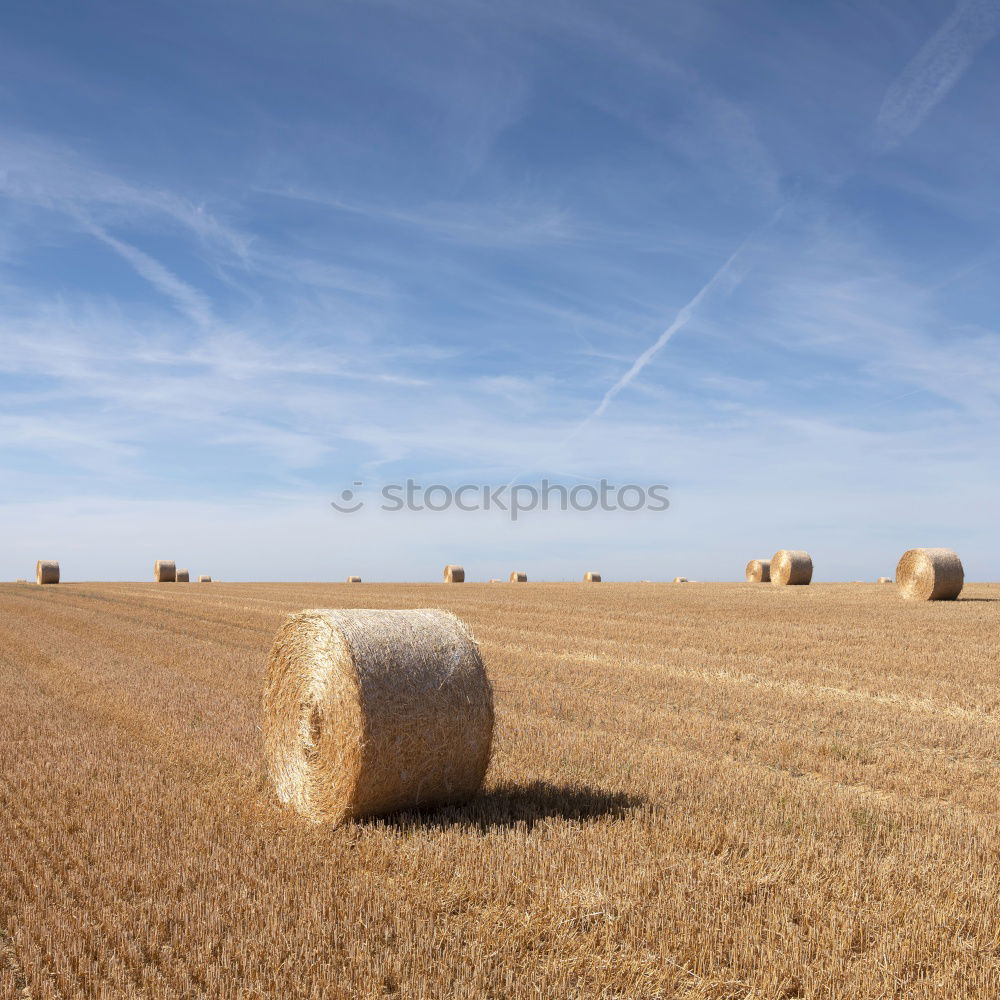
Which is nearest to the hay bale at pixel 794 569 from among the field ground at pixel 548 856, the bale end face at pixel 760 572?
the bale end face at pixel 760 572

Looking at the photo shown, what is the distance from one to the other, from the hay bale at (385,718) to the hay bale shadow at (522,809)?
17cm

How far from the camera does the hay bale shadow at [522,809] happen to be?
668 centimetres

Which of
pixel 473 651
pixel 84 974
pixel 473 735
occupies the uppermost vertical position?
pixel 473 651

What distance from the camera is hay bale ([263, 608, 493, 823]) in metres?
7.02

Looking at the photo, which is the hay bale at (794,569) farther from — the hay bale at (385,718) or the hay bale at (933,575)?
the hay bale at (385,718)

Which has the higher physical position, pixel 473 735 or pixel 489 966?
pixel 473 735

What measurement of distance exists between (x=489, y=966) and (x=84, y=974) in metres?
1.93

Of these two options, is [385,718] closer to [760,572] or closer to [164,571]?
[760,572]

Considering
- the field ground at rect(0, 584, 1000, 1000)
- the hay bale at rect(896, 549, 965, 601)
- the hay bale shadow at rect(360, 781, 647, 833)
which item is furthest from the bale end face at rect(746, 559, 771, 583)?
the hay bale shadow at rect(360, 781, 647, 833)

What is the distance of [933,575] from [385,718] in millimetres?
23108

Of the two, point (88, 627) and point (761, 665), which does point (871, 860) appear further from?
point (88, 627)

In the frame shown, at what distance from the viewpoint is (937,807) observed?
7578mm

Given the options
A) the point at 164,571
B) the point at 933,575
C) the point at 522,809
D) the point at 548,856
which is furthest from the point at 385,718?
the point at 164,571

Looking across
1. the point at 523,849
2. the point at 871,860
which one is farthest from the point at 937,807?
the point at 523,849
